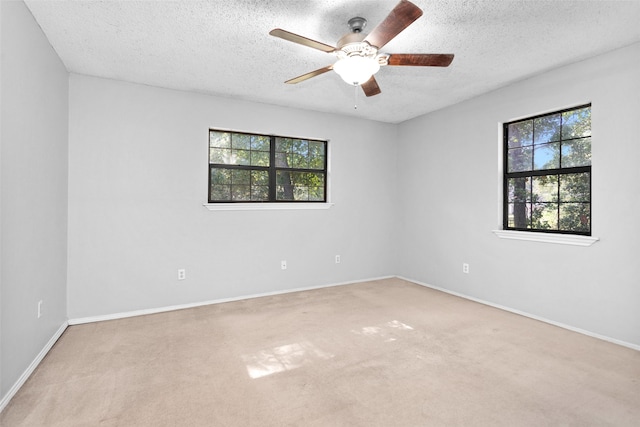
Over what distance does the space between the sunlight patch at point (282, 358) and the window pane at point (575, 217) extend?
2628 mm

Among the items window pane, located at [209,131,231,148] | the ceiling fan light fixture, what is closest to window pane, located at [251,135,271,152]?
window pane, located at [209,131,231,148]

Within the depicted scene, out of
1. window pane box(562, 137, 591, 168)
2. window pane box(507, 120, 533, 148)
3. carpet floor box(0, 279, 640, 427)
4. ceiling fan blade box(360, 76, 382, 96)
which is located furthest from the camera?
window pane box(507, 120, 533, 148)

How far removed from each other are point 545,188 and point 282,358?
311 cm

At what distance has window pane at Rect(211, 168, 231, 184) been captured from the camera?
396 centimetres

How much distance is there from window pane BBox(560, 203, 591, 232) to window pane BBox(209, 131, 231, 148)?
3.75 metres

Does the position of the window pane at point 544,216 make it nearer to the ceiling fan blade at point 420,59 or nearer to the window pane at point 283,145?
the ceiling fan blade at point 420,59

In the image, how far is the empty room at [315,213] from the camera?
2012 mm

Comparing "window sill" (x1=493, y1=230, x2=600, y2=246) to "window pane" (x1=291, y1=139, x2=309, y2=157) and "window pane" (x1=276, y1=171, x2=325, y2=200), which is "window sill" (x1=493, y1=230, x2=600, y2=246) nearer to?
"window pane" (x1=276, y1=171, x2=325, y2=200)

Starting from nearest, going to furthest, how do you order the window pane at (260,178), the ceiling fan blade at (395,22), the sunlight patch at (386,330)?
1. the ceiling fan blade at (395,22)
2. the sunlight patch at (386,330)
3. the window pane at (260,178)

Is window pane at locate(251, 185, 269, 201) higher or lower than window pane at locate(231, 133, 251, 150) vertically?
lower

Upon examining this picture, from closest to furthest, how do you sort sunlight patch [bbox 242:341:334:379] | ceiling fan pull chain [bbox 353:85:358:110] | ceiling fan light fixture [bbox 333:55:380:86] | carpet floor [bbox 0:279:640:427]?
carpet floor [bbox 0:279:640:427] < ceiling fan light fixture [bbox 333:55:380:86] < sunlight patch [bbox 242:341:334:379] < ceiling fan pull chain [bbox 353:85:358:110]

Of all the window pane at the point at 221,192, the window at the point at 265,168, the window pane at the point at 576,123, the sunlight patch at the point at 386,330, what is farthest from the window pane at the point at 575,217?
the window pane at the point at 221,192

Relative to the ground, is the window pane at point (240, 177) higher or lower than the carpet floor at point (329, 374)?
higher

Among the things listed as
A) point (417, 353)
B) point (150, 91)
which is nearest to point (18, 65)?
point (150, 91)
